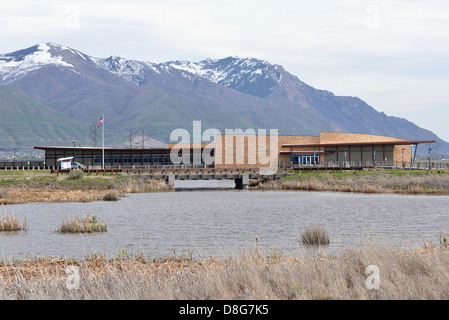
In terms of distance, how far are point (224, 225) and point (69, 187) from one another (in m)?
34.0

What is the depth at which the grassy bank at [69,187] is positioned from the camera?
53.7 metres

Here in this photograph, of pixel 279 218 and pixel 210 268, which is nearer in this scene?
pixel 210 268

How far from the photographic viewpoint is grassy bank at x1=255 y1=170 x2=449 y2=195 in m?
64.4

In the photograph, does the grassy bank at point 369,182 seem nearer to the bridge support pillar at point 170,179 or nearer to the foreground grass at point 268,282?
the bridge support pillar at point 170,179

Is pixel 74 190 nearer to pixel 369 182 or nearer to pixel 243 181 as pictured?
pixel 243 181

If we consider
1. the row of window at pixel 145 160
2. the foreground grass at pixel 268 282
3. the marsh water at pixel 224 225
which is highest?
the row of window at pixel 145 160

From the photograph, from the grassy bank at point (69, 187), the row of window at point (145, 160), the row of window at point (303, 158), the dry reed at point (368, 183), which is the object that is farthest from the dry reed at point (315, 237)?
the row of window at point (145, 160)

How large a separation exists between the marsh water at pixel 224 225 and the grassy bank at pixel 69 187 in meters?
3.13

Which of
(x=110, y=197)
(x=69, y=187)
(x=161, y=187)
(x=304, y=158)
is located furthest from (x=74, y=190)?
(x=304, y=158)

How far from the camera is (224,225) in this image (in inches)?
1399

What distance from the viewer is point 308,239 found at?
26188 mm
